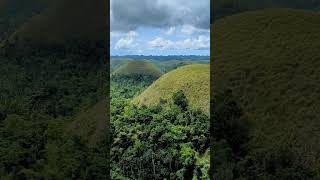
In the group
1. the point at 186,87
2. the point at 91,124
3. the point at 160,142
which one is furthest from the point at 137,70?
the point at 160,142

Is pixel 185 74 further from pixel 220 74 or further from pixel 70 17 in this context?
pixel 70 17

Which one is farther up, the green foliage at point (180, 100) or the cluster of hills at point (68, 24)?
the cluster of hills at point (68, 24)

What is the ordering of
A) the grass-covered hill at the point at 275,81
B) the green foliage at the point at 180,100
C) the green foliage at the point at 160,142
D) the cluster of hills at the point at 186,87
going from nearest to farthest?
the grass-covered hill at the point at 275,81
the green foliage at the point at 160,142
the green foliage at the point at 180,100
the cluster of hills at the point at 186,87

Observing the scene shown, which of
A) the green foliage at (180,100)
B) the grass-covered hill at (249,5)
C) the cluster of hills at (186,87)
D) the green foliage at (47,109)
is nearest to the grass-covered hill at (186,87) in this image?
the cluster of hills at (186,87)

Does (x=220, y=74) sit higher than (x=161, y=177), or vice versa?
(x=220, y=74)

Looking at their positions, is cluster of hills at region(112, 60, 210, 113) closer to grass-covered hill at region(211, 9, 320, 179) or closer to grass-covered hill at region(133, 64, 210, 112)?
grass-covered hill at region(133, 64, 210, 112)

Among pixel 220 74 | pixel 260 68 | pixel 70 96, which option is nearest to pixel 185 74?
pixel 220 74

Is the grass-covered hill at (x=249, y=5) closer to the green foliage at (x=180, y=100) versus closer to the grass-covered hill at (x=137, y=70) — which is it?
the grass-covered hill at (x=137, y=70)
